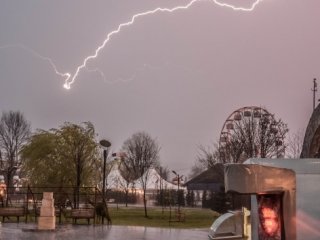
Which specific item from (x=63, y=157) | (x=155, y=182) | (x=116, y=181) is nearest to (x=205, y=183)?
(x=155, y=182)

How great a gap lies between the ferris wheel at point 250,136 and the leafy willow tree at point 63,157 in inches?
418

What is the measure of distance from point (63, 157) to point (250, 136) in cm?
1565

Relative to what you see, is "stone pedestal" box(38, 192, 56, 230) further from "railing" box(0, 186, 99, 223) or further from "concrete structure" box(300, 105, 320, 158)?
"concrete structure" box(300, 105, 320, 158)

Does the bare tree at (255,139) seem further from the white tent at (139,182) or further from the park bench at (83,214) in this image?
the white tent at (139,182)

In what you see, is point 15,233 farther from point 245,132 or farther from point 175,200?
point 175,200

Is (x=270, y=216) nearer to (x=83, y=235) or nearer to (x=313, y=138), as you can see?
(x=313, y=138)

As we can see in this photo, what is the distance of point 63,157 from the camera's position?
48.0 meters

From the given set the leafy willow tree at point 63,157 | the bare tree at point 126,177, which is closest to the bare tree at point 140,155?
the bare tree at point 126,177

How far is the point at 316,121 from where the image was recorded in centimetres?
739

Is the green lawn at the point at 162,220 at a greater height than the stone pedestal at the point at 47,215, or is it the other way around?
the stone pedestal at the point at 47,215

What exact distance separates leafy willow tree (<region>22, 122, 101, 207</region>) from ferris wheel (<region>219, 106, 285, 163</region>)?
10.6 meters

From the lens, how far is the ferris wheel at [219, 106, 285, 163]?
37.9 m

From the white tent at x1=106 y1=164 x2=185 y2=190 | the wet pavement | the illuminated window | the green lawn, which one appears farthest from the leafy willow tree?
the illuminated window

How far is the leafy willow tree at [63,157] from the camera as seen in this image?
46.6m
